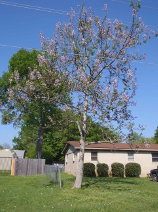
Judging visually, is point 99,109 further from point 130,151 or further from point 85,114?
point 130,151

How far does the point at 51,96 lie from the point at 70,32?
4139 millimetres

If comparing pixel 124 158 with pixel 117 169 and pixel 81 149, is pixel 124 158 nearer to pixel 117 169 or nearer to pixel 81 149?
pixel 117 169

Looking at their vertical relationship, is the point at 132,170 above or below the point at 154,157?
below

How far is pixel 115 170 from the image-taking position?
24391 millimetres

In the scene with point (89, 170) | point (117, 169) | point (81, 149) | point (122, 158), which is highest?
point (81, 149)

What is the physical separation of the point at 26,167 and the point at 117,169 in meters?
8.87

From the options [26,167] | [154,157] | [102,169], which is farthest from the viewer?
[154,157]

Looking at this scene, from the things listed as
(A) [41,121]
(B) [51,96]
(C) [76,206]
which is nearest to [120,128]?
(B) [51,96]

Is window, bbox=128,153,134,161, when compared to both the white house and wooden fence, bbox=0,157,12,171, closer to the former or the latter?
the white house

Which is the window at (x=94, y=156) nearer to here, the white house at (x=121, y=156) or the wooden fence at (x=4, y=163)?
the white house at (x=121, y=156)

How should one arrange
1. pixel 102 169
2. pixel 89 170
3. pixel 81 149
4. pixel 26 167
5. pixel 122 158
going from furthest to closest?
pixel 122 158 < pixel 26 167 < pixel 102 169 < pixel 89 170 < pixel 81 149

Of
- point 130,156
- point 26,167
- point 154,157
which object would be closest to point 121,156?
point 130,156

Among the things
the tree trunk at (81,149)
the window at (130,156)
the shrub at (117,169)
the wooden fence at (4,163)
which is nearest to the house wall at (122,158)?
the window at (130,156)

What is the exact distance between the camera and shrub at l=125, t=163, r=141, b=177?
24.5 m
